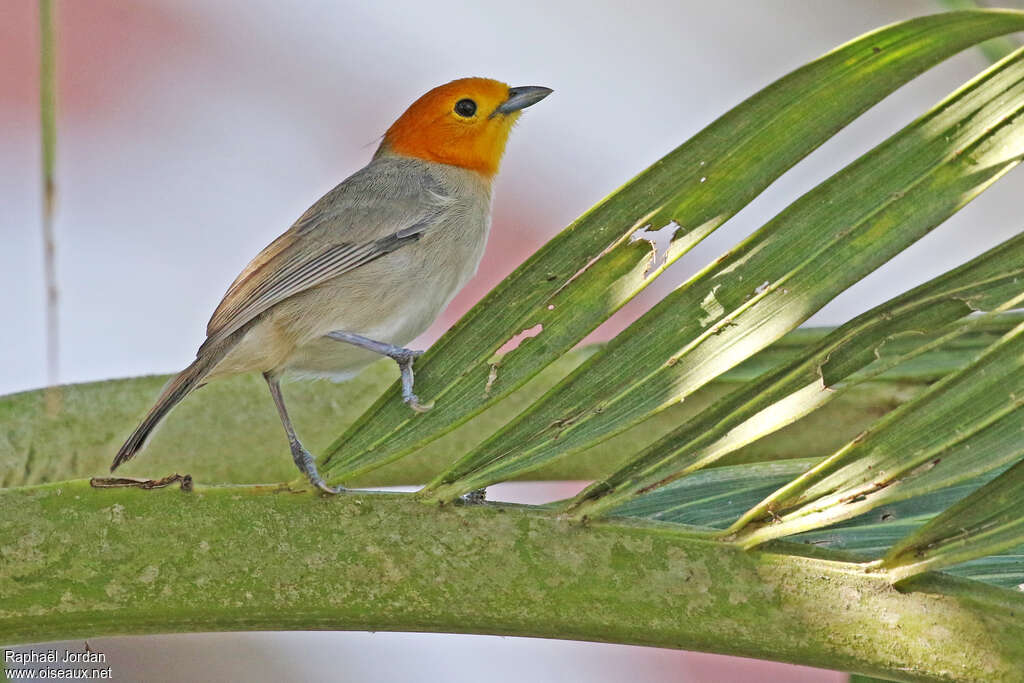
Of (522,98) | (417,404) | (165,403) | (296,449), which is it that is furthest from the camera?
(522,98)

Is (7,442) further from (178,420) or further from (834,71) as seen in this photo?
(834,71)

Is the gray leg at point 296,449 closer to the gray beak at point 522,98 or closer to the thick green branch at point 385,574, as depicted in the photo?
the thick green branch at point 385,574

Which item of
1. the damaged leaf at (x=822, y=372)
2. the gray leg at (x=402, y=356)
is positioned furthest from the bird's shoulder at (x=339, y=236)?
the damaged leaf at (x=822, y=372)

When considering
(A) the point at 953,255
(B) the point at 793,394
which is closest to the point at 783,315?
(B) the point at 793,394

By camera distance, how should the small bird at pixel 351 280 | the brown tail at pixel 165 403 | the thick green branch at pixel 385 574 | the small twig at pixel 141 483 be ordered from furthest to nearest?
the small bird at pixel 351 280 < the brown tail at pixel 165 403 < the small twig at pixel 141 483 < the thick green branch at pixel 385 574

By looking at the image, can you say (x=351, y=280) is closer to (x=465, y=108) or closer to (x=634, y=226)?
(x=465, y=108)

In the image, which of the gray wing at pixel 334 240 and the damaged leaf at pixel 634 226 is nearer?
the damaged leaf at pixel 634 226

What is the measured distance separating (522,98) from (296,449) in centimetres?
162

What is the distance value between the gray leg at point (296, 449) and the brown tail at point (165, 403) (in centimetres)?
16

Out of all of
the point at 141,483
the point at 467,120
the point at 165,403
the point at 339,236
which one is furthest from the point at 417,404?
the point at 467,120

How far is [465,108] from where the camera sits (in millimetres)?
3453

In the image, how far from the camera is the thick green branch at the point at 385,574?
1502mm

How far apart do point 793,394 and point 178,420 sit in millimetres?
1381

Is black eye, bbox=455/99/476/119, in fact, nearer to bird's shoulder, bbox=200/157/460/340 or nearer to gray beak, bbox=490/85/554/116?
gray beak, bbox=490/85/554/116
